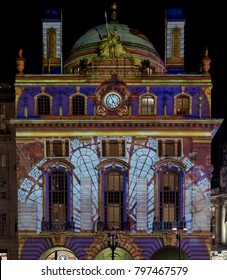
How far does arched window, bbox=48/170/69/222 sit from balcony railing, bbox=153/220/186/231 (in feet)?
21.9

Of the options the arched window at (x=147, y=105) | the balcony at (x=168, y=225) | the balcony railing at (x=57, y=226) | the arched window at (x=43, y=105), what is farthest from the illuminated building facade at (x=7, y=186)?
the balcony at (x=168, y=225)

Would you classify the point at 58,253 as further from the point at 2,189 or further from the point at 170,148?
the point at 170,148

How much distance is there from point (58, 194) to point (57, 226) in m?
2.37

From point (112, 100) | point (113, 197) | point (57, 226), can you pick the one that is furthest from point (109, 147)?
point (57, 226)

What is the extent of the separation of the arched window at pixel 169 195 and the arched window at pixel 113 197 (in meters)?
2.97

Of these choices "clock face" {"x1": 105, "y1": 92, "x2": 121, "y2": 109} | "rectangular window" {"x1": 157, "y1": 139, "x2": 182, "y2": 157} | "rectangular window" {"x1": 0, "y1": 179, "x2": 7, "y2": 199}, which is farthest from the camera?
"rectangular window" {"x1": 0, "y1": 179, "x2": 7, "y2": 199}

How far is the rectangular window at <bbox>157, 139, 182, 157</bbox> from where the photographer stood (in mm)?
42531

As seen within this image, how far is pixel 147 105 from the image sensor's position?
142ft

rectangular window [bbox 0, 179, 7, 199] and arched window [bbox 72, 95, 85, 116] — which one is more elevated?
arched window [bbox 72, 95, 85, 116]

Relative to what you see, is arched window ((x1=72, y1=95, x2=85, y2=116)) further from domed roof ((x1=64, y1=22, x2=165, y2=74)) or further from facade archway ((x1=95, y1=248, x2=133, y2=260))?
facade archway ((x1=95, y1=248, x2=133, y2=260))

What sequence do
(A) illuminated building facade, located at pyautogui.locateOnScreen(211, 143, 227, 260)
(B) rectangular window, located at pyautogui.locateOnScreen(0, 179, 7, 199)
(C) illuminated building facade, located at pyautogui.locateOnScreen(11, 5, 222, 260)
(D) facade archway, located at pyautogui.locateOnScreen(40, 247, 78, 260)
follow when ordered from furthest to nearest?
(A) illuminated building facade, located at pyautogui.locateOnScreen(211, 143, 227, 260) → (B) rectangular window, located at pyautogui.locateOnScreen(0, 179, 7, 199) → (D) facade archway, located at pyautogui.locateOnScreen(40, 247, 78, 260) → (C) illuminated building facade, located at pyautogui.locateOnScreen(11, 5, 222, 260)

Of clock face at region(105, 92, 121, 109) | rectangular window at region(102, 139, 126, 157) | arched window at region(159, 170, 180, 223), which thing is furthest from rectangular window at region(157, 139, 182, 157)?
clock face at region(105, 92, 121, 109)

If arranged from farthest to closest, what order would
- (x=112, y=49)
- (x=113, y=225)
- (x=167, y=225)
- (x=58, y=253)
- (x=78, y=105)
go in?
(x=112, y=49)
(x=78, y=105)
(x=58, y=253)
(x=113, y=225)
(x=167, y=225)

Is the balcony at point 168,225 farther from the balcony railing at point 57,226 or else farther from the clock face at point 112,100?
the clock face at point 112,100
